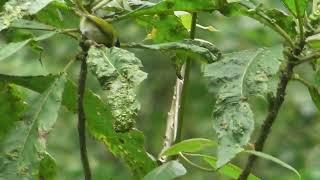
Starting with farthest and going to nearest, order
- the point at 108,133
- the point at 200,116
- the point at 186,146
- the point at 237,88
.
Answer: the point at 200,116
the point at 108,133
the point at 186,146
the point at 237,88

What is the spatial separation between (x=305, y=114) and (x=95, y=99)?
2.80 metres

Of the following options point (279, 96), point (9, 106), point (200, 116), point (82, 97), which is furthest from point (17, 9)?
point (200, 116)

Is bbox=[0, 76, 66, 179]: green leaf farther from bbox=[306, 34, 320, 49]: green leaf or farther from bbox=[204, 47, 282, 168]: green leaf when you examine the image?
bbox=[306, 34, 320, 49]: green leaf

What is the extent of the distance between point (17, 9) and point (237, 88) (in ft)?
1.01

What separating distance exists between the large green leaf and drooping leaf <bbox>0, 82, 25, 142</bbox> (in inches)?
2.7

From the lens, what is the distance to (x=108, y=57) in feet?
3.84

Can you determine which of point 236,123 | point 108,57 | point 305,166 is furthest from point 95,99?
point 305,166

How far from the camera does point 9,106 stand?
1401 mm

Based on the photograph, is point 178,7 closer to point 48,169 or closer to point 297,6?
point 297,6

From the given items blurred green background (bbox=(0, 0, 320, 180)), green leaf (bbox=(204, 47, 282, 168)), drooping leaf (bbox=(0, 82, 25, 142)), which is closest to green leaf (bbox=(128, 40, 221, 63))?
green leaf (bbox=(204, 47, 282, 168))

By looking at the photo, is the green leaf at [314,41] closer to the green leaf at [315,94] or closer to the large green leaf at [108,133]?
the green leaf at [315,94]

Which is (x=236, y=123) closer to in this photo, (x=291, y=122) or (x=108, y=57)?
(x=108, y=57)

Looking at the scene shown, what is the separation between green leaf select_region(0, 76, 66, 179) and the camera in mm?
1189

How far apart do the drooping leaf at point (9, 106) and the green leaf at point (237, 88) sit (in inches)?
14.3
